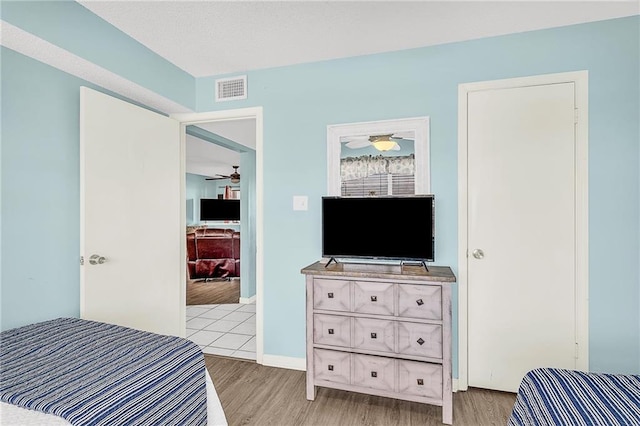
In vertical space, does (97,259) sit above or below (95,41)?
below

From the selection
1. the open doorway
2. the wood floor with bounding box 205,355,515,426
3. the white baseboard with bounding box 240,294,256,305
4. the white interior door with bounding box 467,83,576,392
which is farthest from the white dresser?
the white baseboard with bounding box 240,294,256,305

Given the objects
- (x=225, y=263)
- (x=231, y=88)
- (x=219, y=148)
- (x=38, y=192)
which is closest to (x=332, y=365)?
(x=38, y=192)

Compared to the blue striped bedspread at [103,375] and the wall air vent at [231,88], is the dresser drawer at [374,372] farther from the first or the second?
the wall air vent at [231,88]

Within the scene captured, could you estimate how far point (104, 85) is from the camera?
7.68ft

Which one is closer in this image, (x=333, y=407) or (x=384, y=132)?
(x=333, y=407)

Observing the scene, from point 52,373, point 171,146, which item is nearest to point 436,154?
point 171,146

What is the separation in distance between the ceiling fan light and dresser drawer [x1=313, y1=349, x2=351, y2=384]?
145 cm

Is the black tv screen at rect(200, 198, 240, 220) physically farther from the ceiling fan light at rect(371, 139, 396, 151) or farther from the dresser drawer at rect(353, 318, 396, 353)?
the dresser drawer at rect(353, 318, 396, 353)

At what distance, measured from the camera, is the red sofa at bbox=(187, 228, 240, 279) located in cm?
612

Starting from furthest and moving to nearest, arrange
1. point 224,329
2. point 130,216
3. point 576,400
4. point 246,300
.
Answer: point 246,300
point 224,329
point 130,216
point 576,400

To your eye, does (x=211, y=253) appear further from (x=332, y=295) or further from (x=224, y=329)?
(x=332, y=295)

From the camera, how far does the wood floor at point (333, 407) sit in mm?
1978

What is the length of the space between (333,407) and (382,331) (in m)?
0.60

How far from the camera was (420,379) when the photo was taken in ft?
6.47
